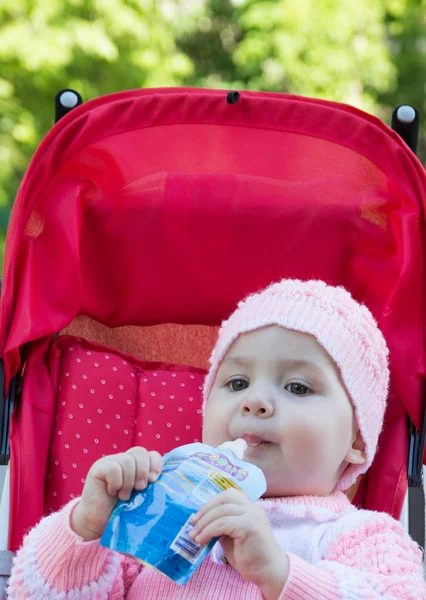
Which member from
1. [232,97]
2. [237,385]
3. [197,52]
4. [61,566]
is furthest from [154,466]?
[197,52]

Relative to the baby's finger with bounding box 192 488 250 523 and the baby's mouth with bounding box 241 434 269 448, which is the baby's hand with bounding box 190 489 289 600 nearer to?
the baby's finger with bounding box 192 488 250 523

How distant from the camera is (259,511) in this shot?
1411mm

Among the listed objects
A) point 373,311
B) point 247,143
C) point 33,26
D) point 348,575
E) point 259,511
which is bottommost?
point 348,575

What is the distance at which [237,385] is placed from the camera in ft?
5.83

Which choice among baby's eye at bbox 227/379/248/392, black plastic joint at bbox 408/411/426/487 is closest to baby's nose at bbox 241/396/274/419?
baby's eye at bbox 227/379/248/392

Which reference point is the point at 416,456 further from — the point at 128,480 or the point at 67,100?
the point at 67,100

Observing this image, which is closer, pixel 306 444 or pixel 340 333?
pixel 306 444

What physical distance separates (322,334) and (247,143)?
22.1 inches

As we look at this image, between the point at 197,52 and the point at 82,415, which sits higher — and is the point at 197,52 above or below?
above

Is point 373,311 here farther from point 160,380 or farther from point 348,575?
point 348,575

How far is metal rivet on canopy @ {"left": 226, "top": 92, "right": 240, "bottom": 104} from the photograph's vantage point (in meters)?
2.05

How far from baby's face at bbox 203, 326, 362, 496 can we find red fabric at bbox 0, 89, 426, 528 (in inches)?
13.2

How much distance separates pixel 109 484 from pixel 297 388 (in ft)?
1.45

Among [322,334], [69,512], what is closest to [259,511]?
[69,512]
